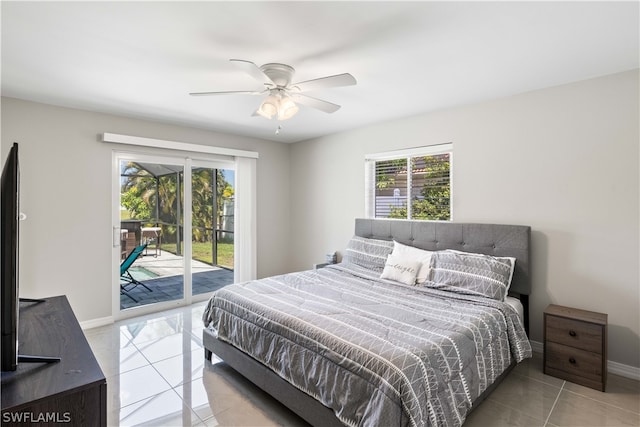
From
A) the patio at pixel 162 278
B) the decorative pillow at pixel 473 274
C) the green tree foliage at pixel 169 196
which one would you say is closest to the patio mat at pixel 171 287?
the patio at pixel 162 278

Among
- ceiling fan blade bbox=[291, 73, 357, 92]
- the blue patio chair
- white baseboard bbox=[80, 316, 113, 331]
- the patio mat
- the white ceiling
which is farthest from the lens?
the patio mat

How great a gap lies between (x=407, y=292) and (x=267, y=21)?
2.26m

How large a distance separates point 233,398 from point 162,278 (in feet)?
8.29

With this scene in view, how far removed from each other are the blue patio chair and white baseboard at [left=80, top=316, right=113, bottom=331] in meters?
0.37

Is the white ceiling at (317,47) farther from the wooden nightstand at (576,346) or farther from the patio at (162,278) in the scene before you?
the patio at (162,278)

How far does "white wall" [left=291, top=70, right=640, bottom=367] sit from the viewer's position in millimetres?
2488

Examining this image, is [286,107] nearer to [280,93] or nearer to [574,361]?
[280,93]

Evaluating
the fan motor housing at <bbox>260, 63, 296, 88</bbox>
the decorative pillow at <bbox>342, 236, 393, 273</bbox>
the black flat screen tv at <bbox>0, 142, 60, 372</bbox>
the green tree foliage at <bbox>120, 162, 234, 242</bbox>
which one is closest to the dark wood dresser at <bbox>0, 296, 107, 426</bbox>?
the black flat screen tv at <bbox>0, 142, 60, 372</bbox>

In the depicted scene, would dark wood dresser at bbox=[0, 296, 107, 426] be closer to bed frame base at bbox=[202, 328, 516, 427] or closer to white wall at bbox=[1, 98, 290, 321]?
bed frame base at bbox=[202, 328, 516, 427]

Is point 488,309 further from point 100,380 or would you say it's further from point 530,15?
point 100,380

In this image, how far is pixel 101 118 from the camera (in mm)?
3572

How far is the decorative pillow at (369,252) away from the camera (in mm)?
3537

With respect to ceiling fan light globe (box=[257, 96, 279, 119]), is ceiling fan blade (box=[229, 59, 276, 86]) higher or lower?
higher

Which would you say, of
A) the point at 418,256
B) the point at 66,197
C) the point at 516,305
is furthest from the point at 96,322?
the point at 516,305
